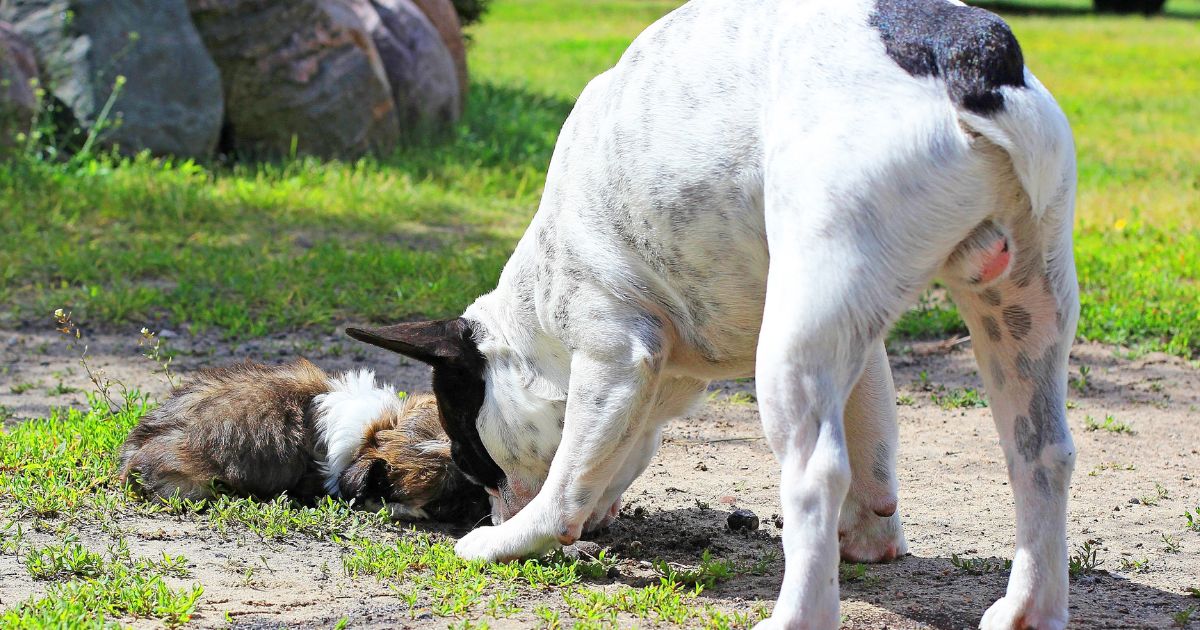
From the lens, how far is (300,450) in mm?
4680

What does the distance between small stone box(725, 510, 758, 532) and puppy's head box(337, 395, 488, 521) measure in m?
0.85

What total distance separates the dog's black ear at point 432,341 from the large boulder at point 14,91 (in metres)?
6.07

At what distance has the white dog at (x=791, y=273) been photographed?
9.91 feet

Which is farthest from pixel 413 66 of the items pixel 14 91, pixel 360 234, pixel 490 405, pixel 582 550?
pixel 582 550

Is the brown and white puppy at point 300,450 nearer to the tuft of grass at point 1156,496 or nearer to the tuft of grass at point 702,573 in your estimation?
the tuft of grass at point 702,573

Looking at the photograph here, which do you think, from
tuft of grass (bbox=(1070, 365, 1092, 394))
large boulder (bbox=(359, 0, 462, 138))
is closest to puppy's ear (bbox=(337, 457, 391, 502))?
tuft of grass (bbox=(1070, 365, 1092, 394))

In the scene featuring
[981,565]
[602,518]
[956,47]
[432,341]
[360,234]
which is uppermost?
[956,47]

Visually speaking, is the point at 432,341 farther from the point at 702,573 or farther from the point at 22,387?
the point at 22,387

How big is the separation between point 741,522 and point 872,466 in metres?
0.57

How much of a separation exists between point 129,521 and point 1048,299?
2.93 m

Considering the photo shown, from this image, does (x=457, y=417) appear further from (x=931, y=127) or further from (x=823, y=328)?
(x=931, y=127)

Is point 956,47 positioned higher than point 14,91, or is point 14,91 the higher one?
point 956,47

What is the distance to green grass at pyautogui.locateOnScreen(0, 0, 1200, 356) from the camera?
6.93 meters

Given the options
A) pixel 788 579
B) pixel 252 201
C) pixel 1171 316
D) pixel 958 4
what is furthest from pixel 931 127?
pixel 252 201
